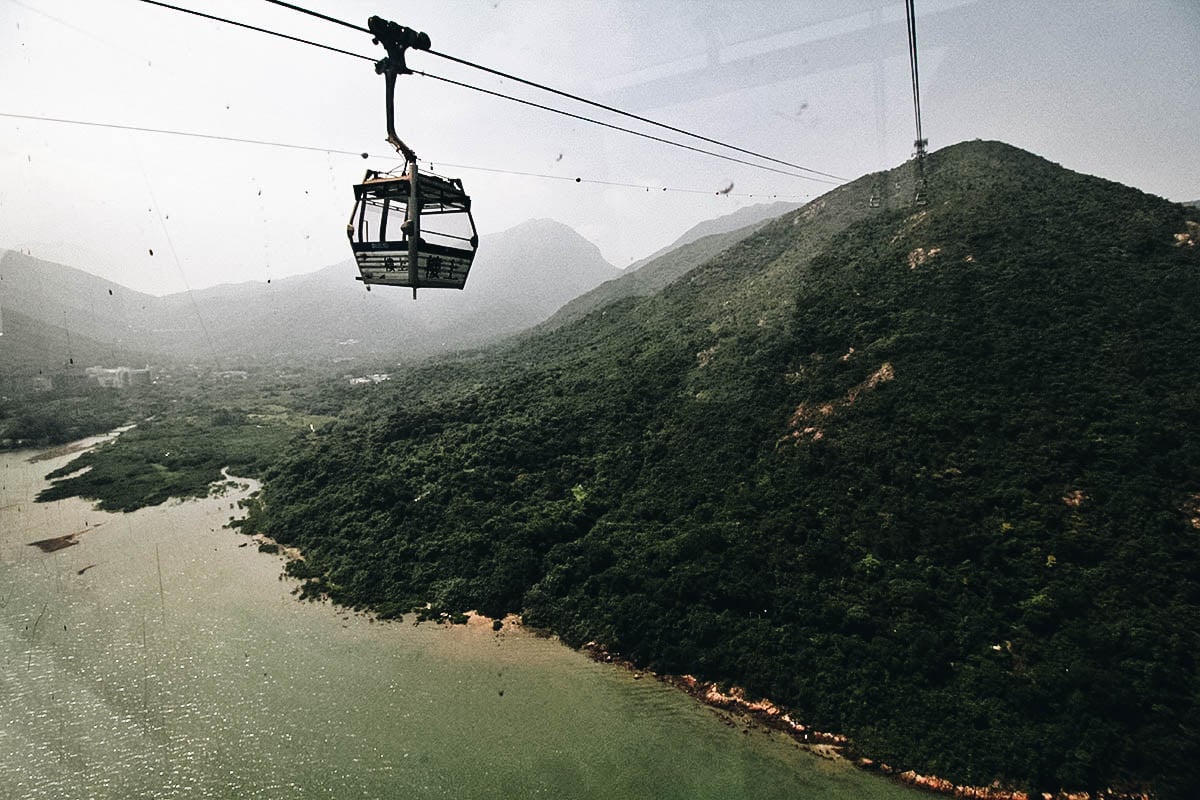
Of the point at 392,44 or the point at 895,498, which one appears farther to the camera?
the point at 895,498

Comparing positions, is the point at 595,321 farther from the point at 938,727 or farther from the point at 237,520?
the point at 938,727

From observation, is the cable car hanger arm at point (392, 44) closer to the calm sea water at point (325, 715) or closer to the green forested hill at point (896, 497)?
the calm sea water at point (325, 715)

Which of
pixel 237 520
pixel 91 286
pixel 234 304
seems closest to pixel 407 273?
pixel 237 520

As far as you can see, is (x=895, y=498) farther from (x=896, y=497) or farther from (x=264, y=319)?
(x=264, y=319)

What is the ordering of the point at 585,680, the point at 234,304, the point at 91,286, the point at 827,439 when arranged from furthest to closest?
the point at 234,304 < the point at 91,286 < the point at 827,439 < the point at 585,680

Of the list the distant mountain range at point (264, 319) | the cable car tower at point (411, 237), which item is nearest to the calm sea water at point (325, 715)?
the cable car tower at point (411, 237)

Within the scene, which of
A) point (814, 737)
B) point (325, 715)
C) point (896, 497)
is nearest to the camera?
point (814, 737)

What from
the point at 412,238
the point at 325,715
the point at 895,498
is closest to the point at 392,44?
the point at 412,238
